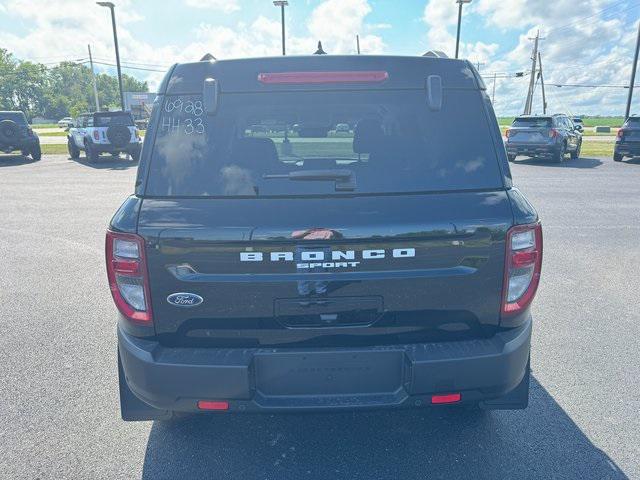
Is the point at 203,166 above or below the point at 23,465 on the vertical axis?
→ above

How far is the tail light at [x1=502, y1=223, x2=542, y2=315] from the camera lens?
220 cm

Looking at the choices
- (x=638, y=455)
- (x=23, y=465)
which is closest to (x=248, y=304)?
(x=23, y=465)

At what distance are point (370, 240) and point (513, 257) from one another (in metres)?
0.67

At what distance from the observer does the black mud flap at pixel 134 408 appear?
2496mm

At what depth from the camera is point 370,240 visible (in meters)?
2.11

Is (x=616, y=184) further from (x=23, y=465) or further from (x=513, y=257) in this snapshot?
(x=23, y=465)

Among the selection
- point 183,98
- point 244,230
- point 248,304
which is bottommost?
point 248,304

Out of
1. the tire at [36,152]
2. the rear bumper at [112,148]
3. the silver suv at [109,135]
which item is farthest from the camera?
the tire at [36,152]

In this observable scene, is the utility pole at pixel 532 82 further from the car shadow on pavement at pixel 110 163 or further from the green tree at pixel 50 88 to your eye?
the green tree at pixel 50 88

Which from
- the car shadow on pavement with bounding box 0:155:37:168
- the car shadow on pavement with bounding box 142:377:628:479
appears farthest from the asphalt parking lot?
the car shadow on pavement with bounding box 0:155:37:168

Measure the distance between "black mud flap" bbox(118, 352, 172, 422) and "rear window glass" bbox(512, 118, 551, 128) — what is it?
18.5 m

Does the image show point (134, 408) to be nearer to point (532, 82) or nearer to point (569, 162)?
point (569, 162)

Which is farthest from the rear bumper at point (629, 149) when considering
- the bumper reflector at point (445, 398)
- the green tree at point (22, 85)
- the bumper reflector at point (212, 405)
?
the green tree at point (22, 85)

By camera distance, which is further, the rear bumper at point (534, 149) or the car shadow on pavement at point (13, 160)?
the car shadow on pavement at point (13, 160)
